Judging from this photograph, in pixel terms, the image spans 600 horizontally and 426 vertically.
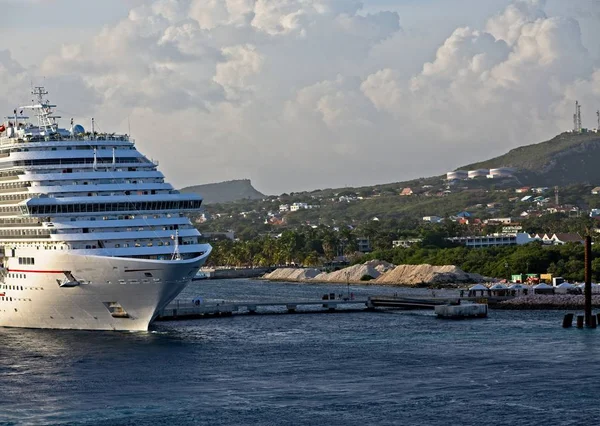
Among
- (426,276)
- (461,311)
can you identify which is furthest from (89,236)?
(426,276)

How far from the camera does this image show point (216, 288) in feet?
565

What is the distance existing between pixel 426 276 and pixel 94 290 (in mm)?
96062

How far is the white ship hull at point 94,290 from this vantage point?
84.0 metres

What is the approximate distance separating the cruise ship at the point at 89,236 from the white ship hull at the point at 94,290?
0.22 feet

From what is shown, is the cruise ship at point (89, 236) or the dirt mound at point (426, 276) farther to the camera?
the dirt mound at point (426, 276)

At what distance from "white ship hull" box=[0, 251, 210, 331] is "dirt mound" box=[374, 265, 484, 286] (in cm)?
8772

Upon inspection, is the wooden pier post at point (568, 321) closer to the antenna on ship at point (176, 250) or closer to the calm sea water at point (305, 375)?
the calm sea water at point (305, 375)

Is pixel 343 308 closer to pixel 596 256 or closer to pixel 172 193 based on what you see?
pixel 172 193

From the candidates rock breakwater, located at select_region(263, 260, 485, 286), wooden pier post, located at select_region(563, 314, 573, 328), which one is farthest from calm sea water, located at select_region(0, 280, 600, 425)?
rock breakwater, located at select_region(263, 260, 485, 286)

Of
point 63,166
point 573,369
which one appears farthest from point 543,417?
point 63,166

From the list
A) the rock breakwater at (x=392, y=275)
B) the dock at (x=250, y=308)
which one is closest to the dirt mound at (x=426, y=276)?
the rock breakwater at (x=392, y=275)

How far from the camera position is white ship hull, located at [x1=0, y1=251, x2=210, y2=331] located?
84.0 meters

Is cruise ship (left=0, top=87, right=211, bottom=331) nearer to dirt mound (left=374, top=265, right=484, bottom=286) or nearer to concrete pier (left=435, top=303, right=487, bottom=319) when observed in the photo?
concrete pier (left=435, top=303, right=487, bottom=319)

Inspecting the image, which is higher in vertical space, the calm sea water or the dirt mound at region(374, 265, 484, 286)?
the dirt mound at region(374, 265, 484, 286)
